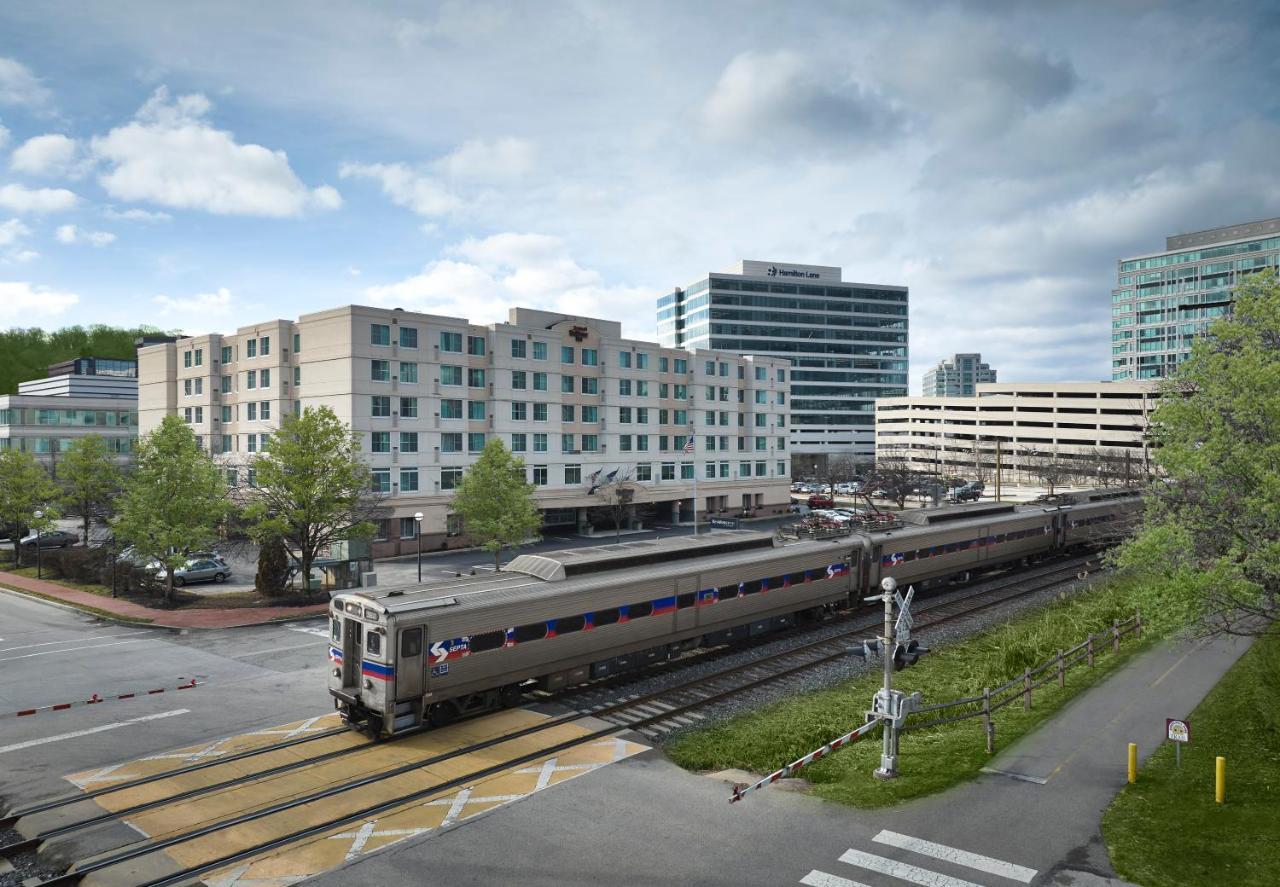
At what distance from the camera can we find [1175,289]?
155 meters

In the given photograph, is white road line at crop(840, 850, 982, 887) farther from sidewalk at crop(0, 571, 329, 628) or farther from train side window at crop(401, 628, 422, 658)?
sidewalk at crop(0, 571, 329, 628)

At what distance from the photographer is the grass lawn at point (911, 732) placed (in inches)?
619

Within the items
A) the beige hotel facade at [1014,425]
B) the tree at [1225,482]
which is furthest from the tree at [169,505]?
the beige hotel facade at [1014,425]

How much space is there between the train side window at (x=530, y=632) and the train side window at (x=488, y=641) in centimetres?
45

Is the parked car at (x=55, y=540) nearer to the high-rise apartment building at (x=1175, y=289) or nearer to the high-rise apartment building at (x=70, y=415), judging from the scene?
the high-rise apartment building at (x=70, y=415)

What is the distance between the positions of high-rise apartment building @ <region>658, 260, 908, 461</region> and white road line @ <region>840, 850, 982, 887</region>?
130 m

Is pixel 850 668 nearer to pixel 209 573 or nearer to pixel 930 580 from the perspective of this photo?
pixel 930 580

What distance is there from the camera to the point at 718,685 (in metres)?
22.9

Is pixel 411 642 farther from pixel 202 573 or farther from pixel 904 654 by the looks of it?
pixel 202 573

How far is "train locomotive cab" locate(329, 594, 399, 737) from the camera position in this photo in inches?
698

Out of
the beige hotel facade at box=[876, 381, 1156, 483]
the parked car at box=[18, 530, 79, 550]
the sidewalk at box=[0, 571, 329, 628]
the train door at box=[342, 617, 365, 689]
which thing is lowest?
the sidewalk at box=[0, 571, 329, 628]

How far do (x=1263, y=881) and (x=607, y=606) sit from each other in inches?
582

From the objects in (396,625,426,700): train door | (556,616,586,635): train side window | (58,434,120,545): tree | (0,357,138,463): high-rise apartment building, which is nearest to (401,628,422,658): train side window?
(396,625,426,700): train door

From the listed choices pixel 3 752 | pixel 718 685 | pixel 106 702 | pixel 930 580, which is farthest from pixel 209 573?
pixel 930 580
